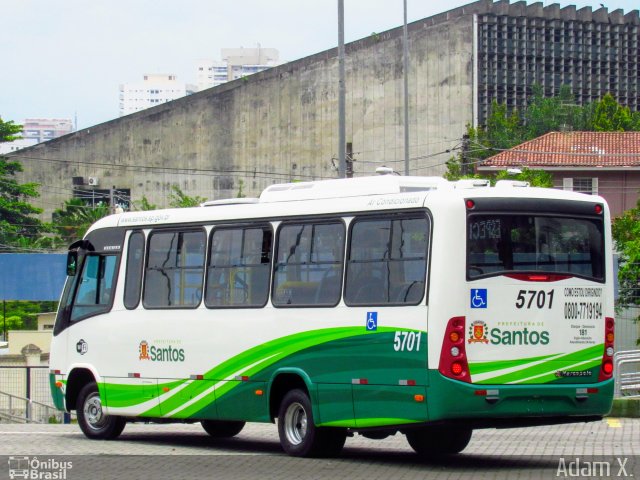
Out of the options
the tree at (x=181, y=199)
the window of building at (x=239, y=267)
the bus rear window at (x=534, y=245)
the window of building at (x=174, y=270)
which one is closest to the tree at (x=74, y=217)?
the tree at (x=181, y=199)

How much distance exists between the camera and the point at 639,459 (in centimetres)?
1460

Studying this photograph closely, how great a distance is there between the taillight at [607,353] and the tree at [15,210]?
59.8m

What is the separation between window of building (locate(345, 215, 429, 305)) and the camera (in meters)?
13.8

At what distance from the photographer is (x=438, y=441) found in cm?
1554

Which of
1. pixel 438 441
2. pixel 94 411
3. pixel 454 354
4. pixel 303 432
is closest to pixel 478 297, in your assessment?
pixel 454 354

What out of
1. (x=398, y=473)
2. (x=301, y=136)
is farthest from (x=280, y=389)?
(x=301, y=136)

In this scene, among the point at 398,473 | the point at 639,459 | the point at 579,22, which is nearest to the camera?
the point at 398,473

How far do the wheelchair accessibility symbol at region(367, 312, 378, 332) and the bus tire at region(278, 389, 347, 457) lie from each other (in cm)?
121

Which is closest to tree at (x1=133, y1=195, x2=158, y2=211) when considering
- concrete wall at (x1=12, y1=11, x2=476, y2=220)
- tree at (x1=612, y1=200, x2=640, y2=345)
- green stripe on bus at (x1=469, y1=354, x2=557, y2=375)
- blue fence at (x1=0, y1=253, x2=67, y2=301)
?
concrete wall at (x1=12, y1=11, x2=476, y2=220)

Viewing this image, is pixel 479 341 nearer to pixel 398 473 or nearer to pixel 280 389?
pixel 398 473

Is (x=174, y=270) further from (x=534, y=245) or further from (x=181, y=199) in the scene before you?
(x=181, y=199)

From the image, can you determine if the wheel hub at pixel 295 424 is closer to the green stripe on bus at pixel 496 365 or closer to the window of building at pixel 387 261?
the window of building at pixel 387 261

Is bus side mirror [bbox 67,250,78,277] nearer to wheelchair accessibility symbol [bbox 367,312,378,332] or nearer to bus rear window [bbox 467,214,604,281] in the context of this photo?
wheelchair accessibility symbol [bbox 367,312,378,332]

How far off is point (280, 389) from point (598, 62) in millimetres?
68659
